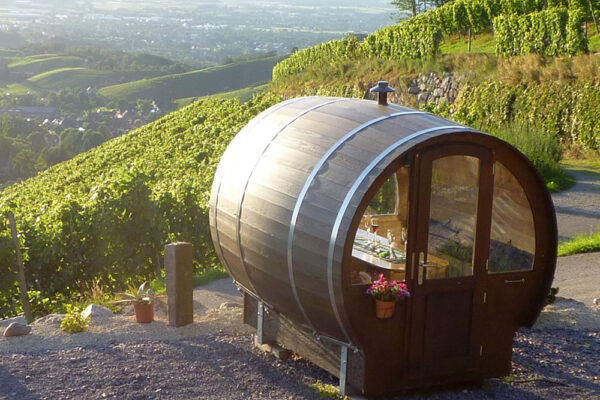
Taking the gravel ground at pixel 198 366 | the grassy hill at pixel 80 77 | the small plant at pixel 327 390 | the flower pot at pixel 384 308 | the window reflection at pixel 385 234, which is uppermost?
the window reflection at pixel 385 234

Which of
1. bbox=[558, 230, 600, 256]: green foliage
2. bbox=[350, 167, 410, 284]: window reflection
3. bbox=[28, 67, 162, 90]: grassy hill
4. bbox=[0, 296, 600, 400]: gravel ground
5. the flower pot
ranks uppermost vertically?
bbox=[350, 167, 410, 284]: window reflection

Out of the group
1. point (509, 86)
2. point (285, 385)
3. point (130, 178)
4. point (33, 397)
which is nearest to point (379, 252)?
point (285, 385)

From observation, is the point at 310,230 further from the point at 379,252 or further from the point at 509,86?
the point at 509,86

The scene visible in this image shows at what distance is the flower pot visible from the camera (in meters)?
6.92

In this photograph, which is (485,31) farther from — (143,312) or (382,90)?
(143,312)

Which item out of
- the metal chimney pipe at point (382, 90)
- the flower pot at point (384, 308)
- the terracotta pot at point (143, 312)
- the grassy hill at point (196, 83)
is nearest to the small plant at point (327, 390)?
the flower pot at point (384, 308)

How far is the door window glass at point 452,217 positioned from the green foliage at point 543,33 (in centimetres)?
2065

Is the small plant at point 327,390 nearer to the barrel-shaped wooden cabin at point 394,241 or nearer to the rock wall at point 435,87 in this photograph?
the barrel-shaped wooden cabin at point 394,241

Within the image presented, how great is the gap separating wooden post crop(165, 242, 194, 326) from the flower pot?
3078 mm

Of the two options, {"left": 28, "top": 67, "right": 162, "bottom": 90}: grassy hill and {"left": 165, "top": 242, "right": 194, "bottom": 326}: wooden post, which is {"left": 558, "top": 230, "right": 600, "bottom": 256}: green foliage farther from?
{"left": 28, "top": 67, "right": 162, "bottom": 90}: grassy hill

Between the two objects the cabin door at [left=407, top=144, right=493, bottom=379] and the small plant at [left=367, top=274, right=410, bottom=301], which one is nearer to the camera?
the small plant at [left=367, top=274, right=410, bottom=301]

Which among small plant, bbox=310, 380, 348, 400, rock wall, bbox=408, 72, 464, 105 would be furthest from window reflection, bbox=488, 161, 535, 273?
rock wall, bbox=408, 72, 464, 105

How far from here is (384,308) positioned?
6.95 m

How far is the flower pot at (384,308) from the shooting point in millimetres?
6918
